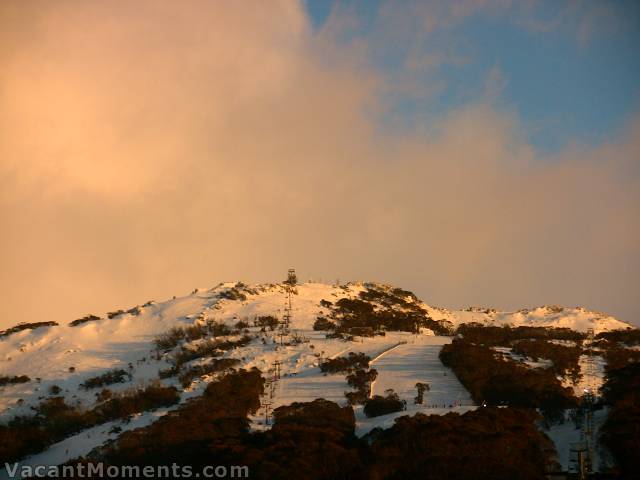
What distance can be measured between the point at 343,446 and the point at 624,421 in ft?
47.8

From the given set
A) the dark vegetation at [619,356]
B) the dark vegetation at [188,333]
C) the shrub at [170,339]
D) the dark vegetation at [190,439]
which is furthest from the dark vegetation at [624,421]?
the shrub at [170,339]

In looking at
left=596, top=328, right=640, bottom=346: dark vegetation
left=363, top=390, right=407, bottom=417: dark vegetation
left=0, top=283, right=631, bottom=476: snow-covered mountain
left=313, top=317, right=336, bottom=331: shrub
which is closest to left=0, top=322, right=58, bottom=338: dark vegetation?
left=0, top=283, right=631, bottom=476: snow-covered mountain

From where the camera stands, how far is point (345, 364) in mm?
52594

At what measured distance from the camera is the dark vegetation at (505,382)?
39656mm

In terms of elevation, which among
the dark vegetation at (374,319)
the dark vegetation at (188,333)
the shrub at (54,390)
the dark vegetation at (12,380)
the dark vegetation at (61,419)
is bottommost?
the dark vegetation at (61,419)

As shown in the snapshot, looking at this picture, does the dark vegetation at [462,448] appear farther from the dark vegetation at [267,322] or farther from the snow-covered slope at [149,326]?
the dark vegetation at [267,322]

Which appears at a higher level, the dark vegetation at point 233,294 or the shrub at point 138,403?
the dark vegetation at point 233,294

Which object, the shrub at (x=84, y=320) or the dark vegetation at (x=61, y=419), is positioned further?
the shrub at (x=84, y=320)

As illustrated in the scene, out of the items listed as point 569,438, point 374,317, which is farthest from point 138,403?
point 374,317

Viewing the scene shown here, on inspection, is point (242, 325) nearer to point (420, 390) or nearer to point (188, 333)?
point (188, 333)

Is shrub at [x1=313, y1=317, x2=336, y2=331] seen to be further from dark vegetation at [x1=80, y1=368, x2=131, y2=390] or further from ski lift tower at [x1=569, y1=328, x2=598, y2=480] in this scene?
ski lift tower at [x1=569, y1=328, x2=598, y2=480]

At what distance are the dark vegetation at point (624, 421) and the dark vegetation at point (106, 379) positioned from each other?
143 ft

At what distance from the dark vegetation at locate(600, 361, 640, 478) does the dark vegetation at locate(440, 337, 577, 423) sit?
133 inches

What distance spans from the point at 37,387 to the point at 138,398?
16655mm
